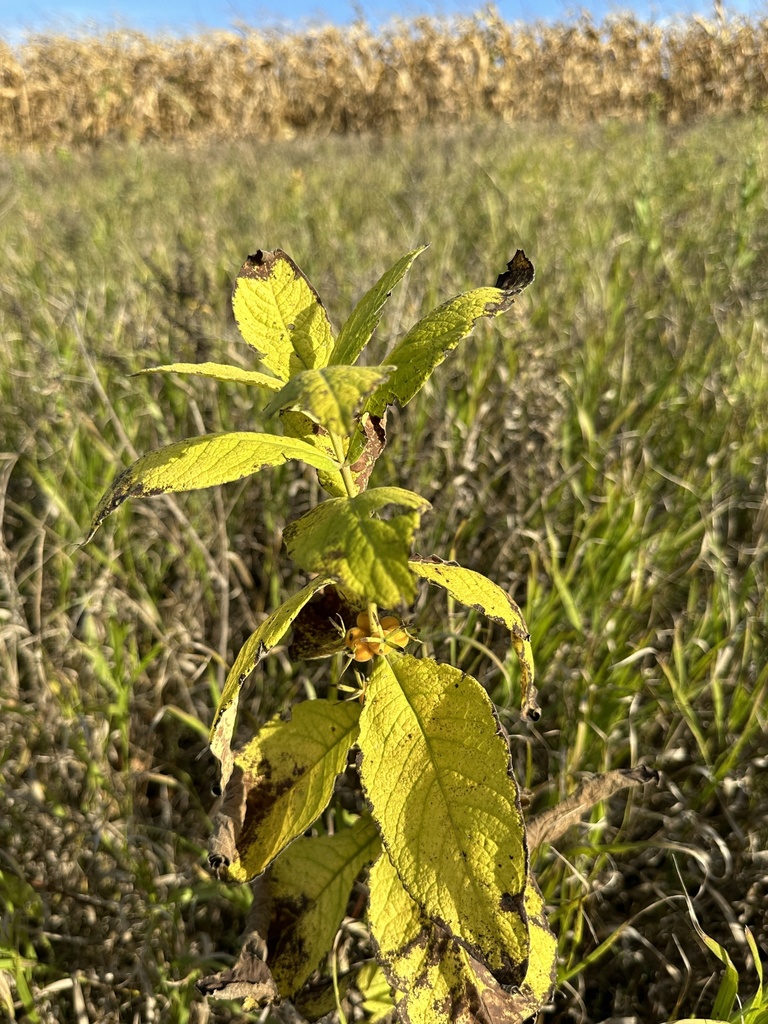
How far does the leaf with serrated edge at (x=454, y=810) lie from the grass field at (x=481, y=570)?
1.52 ft

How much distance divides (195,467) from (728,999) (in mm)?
841

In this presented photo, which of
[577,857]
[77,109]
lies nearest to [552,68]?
[77,109]

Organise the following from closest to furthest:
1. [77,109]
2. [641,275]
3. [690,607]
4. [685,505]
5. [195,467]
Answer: [195,467] → [690,607] → [685,505] → [641,275] → [77,109]

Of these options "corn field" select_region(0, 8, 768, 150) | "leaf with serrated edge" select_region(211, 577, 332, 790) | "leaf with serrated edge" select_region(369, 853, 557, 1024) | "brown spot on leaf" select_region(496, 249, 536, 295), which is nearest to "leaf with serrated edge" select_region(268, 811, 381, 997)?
"leaf with serrated edge" select_region(369, 853, 557, 1024)

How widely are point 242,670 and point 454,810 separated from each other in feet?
0.67

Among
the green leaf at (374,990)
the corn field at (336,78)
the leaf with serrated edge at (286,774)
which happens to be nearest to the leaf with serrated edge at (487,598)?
the leaf with serrated edge at (286,774)

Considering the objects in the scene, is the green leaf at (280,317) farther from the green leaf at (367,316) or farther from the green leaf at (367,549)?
the green leaf at (367,549)

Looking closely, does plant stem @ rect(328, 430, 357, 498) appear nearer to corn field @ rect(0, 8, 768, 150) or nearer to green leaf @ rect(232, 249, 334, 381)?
green leaf @ rect(232, 249, 334, 381)

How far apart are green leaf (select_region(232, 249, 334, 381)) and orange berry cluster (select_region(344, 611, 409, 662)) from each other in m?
0.25

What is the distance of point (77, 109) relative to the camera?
1129 centimetres

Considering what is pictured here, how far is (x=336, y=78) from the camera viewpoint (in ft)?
39.5

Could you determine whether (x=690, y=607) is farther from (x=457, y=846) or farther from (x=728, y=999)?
(x=457, y=846)

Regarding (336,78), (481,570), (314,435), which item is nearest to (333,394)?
(314,435)

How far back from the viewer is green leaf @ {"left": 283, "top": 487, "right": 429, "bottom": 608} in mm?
407
